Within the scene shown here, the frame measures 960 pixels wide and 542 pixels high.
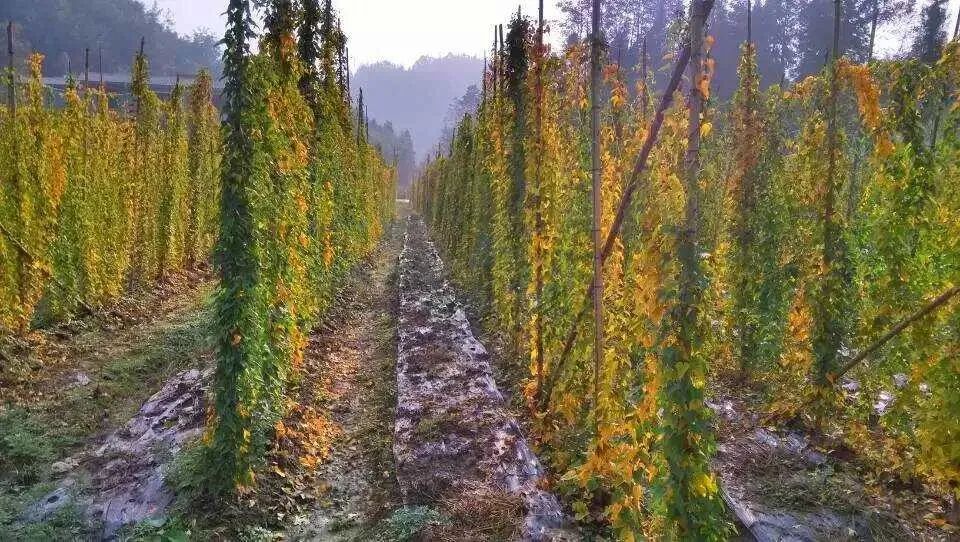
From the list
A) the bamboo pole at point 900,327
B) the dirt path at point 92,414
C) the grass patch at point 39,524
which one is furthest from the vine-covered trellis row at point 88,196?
the bamboo pole at point 900,327

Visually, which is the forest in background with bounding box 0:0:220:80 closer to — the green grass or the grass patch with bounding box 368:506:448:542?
the green grass

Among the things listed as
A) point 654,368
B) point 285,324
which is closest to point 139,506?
point 285,324

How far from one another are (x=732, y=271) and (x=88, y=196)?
11617 mm

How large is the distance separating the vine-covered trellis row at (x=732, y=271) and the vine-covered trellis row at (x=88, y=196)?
4.83 meters

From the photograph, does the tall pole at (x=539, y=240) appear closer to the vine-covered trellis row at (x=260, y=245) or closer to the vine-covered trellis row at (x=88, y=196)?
the vine-covered trellis row at (x=260, y=245)

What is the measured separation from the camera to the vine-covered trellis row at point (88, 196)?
9375mm

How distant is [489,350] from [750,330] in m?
4.25

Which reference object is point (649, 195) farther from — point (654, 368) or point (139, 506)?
point (139, 506)

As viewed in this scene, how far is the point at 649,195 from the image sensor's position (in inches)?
162

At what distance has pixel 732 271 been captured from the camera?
9.12m

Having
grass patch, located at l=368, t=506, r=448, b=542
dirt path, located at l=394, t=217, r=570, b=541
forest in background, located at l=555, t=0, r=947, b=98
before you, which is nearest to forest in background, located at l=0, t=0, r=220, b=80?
forest in background, located at l=555, t=0, r=947, b=98

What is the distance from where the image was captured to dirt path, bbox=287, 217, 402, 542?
18.1ft

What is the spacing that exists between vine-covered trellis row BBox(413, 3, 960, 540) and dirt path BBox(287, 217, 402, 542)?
1893 mm

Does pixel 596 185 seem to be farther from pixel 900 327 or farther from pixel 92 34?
pixel 92 34
